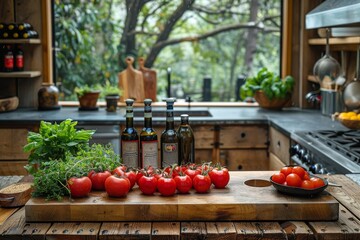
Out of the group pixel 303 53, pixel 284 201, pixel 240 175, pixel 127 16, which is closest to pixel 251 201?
pixel 284 201

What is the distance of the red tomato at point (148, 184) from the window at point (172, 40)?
3451mm

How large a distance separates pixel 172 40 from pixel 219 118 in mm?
2397

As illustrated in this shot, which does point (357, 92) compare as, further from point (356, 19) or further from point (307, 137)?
point (356, 19)

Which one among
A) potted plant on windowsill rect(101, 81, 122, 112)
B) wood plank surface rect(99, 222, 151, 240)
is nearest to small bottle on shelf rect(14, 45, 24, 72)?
potted plant on windowsill rect(101, 81, 122, 112)

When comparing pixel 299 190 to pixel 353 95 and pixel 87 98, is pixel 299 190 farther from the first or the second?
pixel 87 98

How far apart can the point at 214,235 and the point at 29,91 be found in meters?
3.52

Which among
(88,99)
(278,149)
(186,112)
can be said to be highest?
(88,99)

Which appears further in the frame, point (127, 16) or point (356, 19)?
point (127, 16)

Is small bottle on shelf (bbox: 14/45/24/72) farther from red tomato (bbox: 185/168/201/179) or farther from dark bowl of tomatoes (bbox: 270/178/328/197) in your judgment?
dark bowl of tomatoes (bbox: 270/178/328/197)

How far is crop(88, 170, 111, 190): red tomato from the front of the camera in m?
2.12

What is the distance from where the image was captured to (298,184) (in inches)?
81.4

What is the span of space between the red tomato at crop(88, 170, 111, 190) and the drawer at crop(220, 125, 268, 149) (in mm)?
2306

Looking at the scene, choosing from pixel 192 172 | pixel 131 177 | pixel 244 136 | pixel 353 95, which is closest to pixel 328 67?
pixel 353 95

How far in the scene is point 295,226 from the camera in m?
1.92
